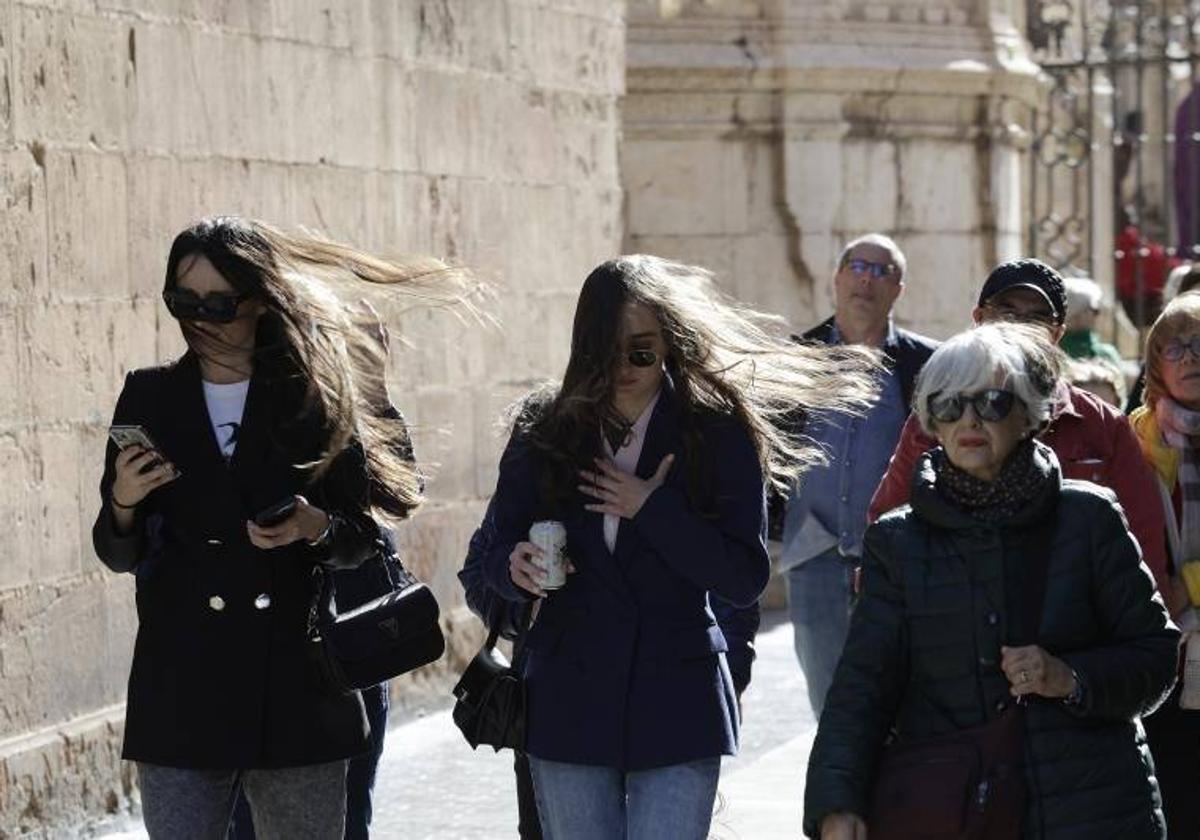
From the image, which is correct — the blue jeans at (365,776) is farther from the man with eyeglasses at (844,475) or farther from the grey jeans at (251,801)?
the man with eyeglasses at (844,475)

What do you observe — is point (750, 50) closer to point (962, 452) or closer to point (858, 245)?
point (858, 245)

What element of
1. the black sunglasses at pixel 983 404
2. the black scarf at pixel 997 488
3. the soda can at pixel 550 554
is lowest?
the soda can at pixel 550 554

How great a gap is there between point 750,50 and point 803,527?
18.7 feet

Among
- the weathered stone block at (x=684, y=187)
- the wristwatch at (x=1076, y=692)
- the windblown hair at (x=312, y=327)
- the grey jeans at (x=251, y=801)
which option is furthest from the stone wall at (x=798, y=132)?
the wristwatch at (x=1076, y=692)

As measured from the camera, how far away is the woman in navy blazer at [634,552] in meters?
5.05

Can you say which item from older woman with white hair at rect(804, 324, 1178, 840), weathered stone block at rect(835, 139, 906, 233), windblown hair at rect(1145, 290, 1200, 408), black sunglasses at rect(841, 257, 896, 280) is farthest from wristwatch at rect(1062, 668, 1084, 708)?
weathered stone block at rect(835, 139, 906, 233)

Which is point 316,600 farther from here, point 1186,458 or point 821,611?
point 821,611

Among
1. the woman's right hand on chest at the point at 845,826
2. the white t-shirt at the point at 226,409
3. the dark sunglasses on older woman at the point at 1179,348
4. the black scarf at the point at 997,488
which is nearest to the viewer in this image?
the woman's right hand on chest at the point at 845,826

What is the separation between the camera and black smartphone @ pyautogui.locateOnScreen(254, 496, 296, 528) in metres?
5.01

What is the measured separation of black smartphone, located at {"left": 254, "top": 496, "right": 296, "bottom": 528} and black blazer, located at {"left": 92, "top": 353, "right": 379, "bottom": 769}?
93mm

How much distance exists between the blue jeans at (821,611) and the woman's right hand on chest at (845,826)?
3.23m

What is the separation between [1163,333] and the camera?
6.51m

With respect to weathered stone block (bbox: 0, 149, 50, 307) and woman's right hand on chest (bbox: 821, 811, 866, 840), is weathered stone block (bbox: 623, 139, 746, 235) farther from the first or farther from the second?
woman's right hand on chest (bbox: 821, 811, 866, 840)

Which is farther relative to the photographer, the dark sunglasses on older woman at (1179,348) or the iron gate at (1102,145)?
the iron gate at (1102,145)
